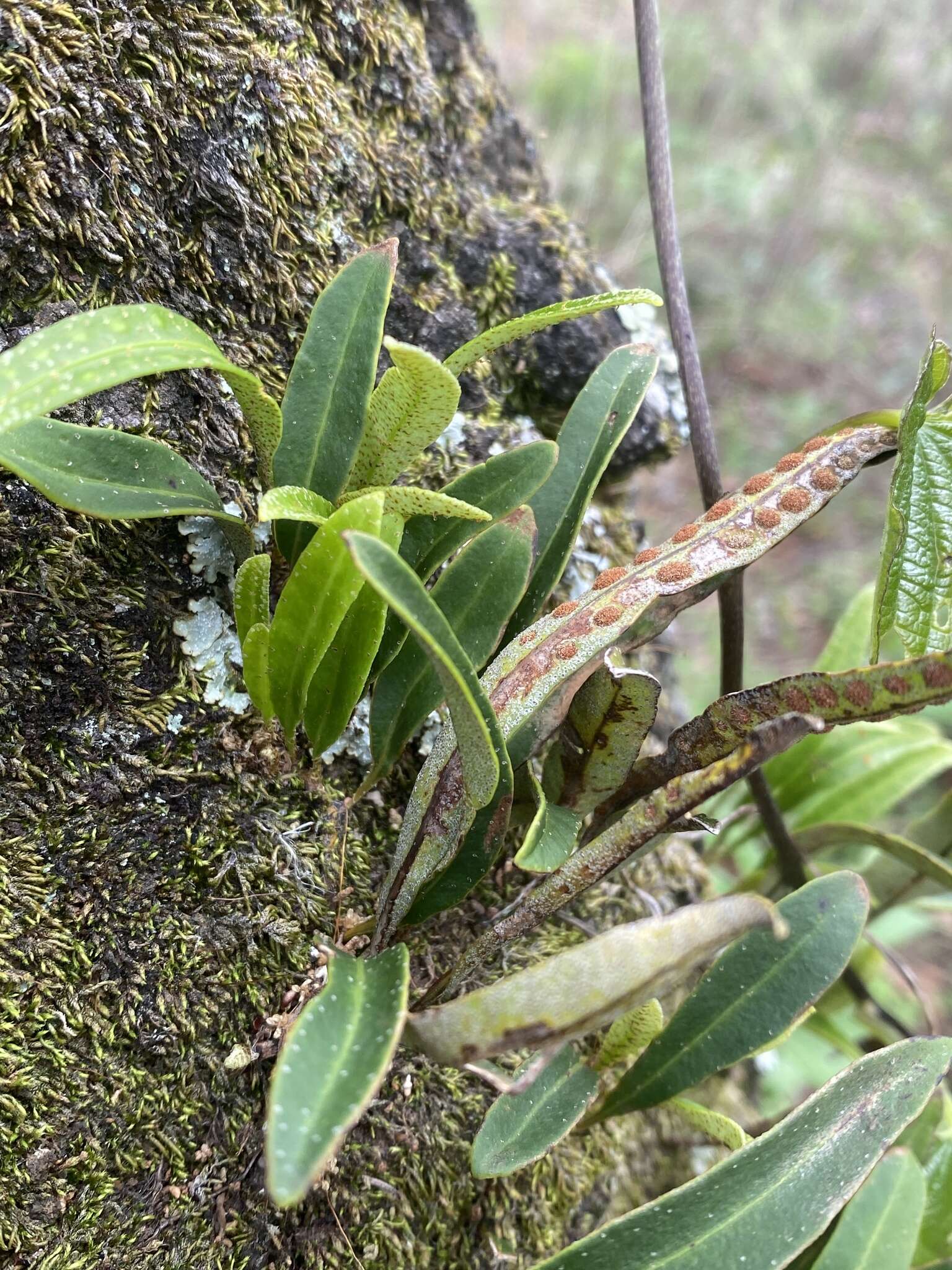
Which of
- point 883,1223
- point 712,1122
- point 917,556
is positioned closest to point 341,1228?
point 712,1122

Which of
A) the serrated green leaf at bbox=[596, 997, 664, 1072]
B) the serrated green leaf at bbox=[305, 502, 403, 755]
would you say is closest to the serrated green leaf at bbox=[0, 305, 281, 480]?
the serrated green leaf at bbox=[305, 502, 403, 755]

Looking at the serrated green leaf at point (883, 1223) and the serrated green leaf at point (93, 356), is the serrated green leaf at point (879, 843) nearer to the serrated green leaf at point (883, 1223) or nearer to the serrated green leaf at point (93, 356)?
the serrated green leaf at point (883, 1223)

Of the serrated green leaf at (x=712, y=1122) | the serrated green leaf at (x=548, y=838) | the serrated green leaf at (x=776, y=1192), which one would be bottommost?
the serrated green leaf at (x=712, y=1122)

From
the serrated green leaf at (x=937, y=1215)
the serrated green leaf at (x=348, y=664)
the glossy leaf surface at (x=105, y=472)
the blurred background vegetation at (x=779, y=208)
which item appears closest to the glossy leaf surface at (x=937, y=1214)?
the serrated green leaf at (x=937, y=1215)

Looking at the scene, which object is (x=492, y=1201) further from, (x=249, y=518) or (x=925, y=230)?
(x=925, y=230)

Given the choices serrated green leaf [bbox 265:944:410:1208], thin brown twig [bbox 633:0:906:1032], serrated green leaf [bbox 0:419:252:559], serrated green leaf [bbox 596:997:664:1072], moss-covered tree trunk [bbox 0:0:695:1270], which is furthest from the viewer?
thin brown twig [bbox 633:0:906:1032]

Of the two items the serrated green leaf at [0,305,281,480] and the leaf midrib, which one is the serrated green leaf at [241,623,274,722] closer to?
the serrated green leaf at [0,305,281,480]
